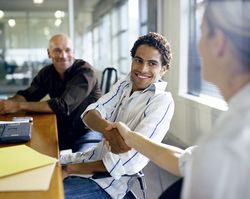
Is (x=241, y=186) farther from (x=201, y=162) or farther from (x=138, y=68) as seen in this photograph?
(x=138, y=68)

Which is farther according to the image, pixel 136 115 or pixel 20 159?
pixel 136 115

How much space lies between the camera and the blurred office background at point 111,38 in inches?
149

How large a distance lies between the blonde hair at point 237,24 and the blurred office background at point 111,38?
262 centimetres

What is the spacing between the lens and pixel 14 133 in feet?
5.06

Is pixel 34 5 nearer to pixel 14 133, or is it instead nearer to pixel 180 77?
pixel 180 77

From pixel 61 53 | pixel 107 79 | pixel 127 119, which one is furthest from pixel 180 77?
pixel 127 119

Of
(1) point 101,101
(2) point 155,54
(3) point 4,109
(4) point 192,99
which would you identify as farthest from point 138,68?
(4) point 192,99

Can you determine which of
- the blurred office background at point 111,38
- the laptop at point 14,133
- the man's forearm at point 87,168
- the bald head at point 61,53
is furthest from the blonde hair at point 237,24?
the blurred office background at point 111,38

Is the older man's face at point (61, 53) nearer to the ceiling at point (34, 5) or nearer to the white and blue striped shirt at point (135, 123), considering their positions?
the white and blue striped shirt at point (135, 123)

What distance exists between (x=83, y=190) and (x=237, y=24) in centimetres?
109

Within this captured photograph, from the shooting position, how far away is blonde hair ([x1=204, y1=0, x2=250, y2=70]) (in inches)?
21.6

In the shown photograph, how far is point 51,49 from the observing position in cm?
259

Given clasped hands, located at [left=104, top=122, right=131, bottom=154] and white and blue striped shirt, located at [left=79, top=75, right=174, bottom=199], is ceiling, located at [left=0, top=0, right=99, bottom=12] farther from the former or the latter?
clasped hands, located at [left=104, top=122, right=131, bottom=154]

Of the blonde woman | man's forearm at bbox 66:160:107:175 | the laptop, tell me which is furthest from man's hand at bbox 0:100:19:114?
the blonde woman
